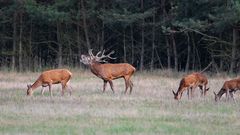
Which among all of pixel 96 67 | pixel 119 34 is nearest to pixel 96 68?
pixel 96 67

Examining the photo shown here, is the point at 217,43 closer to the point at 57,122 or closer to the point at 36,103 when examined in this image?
the point at 36,103

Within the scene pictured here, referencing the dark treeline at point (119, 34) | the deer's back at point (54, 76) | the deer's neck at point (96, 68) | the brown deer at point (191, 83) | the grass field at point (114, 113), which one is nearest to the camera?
the grass field at point (114, 113)

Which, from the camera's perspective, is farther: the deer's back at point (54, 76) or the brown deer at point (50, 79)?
the deer's back at point (54, 76)

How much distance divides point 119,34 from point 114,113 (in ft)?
78.1

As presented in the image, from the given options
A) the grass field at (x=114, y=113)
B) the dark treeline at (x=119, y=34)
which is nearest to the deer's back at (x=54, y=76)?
the grass field at (x=114, y=113)

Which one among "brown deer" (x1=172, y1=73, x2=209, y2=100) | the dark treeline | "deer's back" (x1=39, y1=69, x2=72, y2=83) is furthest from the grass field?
the dark treeline

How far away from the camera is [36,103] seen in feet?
60.6

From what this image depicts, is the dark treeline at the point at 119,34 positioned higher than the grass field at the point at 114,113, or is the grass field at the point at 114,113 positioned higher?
the dark treeline at the point at 119,34

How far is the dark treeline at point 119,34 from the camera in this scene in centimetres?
3506

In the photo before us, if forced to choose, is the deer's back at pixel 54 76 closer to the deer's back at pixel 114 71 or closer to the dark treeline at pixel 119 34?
the deer's back at pixel 114 71

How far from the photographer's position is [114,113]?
16.1 meters

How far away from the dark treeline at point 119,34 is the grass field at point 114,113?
1190 centimetres

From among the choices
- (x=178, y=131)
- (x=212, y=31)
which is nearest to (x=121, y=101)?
(x=178, y=131)

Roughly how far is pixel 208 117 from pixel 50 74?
7.39 m
